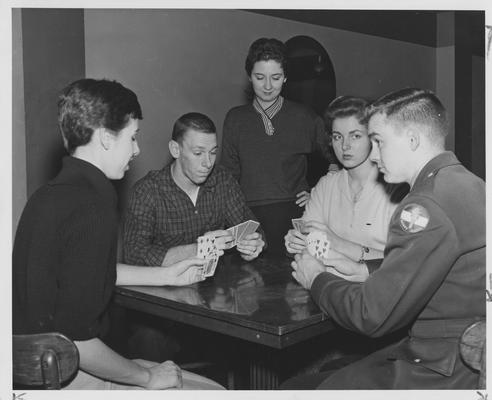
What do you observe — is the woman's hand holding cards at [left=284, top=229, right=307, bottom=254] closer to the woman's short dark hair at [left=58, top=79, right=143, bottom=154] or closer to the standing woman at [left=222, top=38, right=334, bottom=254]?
the woman's short dark hair at [left=58, top=79, right=143, bottom=154]

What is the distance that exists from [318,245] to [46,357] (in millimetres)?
1055

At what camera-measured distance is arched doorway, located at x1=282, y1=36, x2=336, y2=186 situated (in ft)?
17.6

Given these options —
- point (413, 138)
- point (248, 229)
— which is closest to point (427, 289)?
point (413, 138)

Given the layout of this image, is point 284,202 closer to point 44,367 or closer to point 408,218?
point 408,218

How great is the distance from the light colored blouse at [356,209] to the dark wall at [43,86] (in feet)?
4.88

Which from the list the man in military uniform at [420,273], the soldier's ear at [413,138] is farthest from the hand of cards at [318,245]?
the soldier's ear at [413,138]

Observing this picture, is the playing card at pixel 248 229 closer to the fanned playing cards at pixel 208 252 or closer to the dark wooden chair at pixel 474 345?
the fanned playing cards at pixel 208 252

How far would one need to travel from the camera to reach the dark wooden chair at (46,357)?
132 cm

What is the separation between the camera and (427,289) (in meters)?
1.56

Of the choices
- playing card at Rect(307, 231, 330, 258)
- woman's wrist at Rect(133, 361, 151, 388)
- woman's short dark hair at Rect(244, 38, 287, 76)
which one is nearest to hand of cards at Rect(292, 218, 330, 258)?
playing card at Rect(307, 231, 330, 258)

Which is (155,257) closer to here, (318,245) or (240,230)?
(240,230)

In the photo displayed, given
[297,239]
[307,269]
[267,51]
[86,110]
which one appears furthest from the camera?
[267,51]

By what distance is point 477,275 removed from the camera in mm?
1634

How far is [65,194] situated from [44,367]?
473 mm
